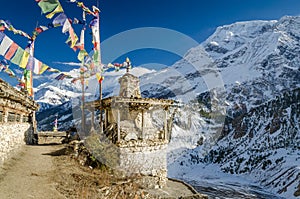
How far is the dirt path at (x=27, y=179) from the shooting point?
1090 centimetres

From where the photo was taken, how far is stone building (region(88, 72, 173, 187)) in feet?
56.6

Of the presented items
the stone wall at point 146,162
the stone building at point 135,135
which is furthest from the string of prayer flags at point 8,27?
the stone wall at point 146,162

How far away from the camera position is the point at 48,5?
56.6 ft

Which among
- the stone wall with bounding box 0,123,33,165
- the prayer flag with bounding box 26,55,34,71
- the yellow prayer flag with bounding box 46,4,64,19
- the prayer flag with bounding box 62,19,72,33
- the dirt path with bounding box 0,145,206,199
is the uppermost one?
the yellow prayer flag with bounding box 46,4,64,19

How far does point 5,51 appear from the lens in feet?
48.2

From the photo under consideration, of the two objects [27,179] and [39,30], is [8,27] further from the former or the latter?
[27,179]

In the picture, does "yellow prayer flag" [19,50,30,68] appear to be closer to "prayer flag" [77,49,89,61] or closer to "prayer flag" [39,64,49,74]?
"prayer flag" [39,64,49,74]

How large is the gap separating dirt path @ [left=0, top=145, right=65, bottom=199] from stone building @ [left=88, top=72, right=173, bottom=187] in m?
4.21

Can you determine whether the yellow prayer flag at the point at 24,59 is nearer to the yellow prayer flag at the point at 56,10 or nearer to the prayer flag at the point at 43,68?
the prayer flag at the point at 43,68

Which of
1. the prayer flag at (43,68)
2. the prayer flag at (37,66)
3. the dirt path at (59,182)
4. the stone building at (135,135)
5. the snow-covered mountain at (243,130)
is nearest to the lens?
the dirt path at (59,182)

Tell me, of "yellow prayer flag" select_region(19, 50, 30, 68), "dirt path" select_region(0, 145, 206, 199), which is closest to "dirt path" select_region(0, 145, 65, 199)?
"dirt path" select_region(0, 145, 206, 199)

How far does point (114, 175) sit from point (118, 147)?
1.64 m

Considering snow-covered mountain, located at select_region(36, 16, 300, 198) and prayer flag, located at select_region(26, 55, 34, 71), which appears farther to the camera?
snow-covered mountain, located at select_region(36, 16, 300, 198)

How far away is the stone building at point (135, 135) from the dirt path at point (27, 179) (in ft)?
13.8
